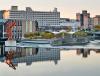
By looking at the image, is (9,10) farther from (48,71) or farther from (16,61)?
(48,71)

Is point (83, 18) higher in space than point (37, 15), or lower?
lower

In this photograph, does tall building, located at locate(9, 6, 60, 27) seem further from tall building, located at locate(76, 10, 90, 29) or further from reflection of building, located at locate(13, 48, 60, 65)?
reflection of building, located at locate(13, 48, 60, 65)

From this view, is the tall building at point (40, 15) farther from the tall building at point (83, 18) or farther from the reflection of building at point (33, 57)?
the reflection of building at point (33, 57)

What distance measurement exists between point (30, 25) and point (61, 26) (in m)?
10.3

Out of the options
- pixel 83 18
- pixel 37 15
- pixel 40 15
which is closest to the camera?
pixel 37 15

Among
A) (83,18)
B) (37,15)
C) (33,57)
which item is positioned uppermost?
(37,15)

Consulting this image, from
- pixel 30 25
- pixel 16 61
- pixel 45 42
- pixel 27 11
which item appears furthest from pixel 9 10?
pixel 16 61

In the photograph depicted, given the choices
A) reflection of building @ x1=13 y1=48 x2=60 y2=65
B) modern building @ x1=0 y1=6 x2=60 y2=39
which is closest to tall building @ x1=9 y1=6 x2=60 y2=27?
modern building @ x1=0 y1=6 x2=60 y2=39

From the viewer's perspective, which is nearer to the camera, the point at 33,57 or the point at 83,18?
the point at 33,57

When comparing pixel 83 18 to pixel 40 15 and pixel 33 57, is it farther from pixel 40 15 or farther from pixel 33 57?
pixel 33 57

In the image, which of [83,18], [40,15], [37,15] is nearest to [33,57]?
[37,15]

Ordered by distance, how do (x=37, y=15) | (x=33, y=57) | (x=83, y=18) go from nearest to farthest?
1. (x=33, y=57)
2. (x=37, y=15)
3. (x=83, y=18)

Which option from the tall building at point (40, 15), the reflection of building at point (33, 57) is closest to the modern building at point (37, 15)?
the tall building at point (40, 15)

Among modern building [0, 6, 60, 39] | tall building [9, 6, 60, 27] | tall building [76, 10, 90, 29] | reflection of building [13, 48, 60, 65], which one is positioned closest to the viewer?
reflection of building [13, 48, 60, 65]
